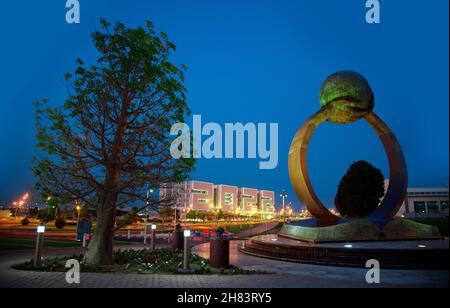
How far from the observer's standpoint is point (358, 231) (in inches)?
564

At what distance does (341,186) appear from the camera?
26141 millimetres

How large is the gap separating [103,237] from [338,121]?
491 inches

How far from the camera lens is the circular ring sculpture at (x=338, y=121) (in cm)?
1588

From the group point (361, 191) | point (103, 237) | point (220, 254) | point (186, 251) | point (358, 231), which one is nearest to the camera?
point (186, 251)

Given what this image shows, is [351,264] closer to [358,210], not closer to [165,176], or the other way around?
[165,176]

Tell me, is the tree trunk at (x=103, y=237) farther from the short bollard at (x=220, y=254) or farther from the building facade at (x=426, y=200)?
the building facade at (x=426, y=200)

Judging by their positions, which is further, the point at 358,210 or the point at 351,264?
the point at 358,210

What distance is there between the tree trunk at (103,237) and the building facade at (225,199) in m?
81.1

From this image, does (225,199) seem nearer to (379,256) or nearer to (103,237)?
(103,237)

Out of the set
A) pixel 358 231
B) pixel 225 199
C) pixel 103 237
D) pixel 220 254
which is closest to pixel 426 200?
pixel 225 199

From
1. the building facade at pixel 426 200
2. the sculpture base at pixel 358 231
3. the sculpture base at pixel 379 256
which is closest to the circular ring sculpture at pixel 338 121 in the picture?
the sculpture base at pixel 358 231

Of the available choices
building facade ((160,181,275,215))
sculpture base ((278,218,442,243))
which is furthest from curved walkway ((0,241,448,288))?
building facade ((160,181,275,215))

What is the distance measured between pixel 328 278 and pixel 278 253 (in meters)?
4.44
